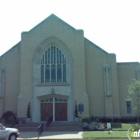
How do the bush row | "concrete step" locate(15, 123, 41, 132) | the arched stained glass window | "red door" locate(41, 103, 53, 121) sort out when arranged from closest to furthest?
"concrete step" locate(15, 123, 41, 132) < the bush row < "red door" locate(41, 103, 53, 121) < the arched stained glass window

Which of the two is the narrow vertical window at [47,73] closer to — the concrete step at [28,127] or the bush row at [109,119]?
the concrete step at [28,127]

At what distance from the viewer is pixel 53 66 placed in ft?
111

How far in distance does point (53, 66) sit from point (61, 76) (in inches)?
67.6

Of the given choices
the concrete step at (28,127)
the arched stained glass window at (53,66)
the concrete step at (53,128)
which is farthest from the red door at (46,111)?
the concrete step at (53,128)

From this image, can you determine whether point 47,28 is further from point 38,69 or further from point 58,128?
point 58,128

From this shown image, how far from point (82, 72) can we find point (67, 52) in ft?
11.2

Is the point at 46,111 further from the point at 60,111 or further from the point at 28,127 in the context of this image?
the point at 28,127

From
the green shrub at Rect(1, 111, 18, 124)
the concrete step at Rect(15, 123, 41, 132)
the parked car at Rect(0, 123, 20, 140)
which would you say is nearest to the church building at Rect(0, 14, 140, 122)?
the green shrub at Rect(1, 111, 18, 124)

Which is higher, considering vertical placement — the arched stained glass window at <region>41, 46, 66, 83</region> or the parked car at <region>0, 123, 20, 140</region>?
the arched stained glass window at <region>41, 46, 66, 83</region>

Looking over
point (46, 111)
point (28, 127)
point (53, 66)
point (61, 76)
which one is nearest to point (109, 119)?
point (46, 111)

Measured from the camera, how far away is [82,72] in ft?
109

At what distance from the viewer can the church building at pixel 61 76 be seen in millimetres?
32906

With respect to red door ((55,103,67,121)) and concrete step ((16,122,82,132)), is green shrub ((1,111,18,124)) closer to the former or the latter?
concrete step ((16,122,82,132))

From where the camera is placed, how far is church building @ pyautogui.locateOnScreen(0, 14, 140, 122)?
32906 millimetres
